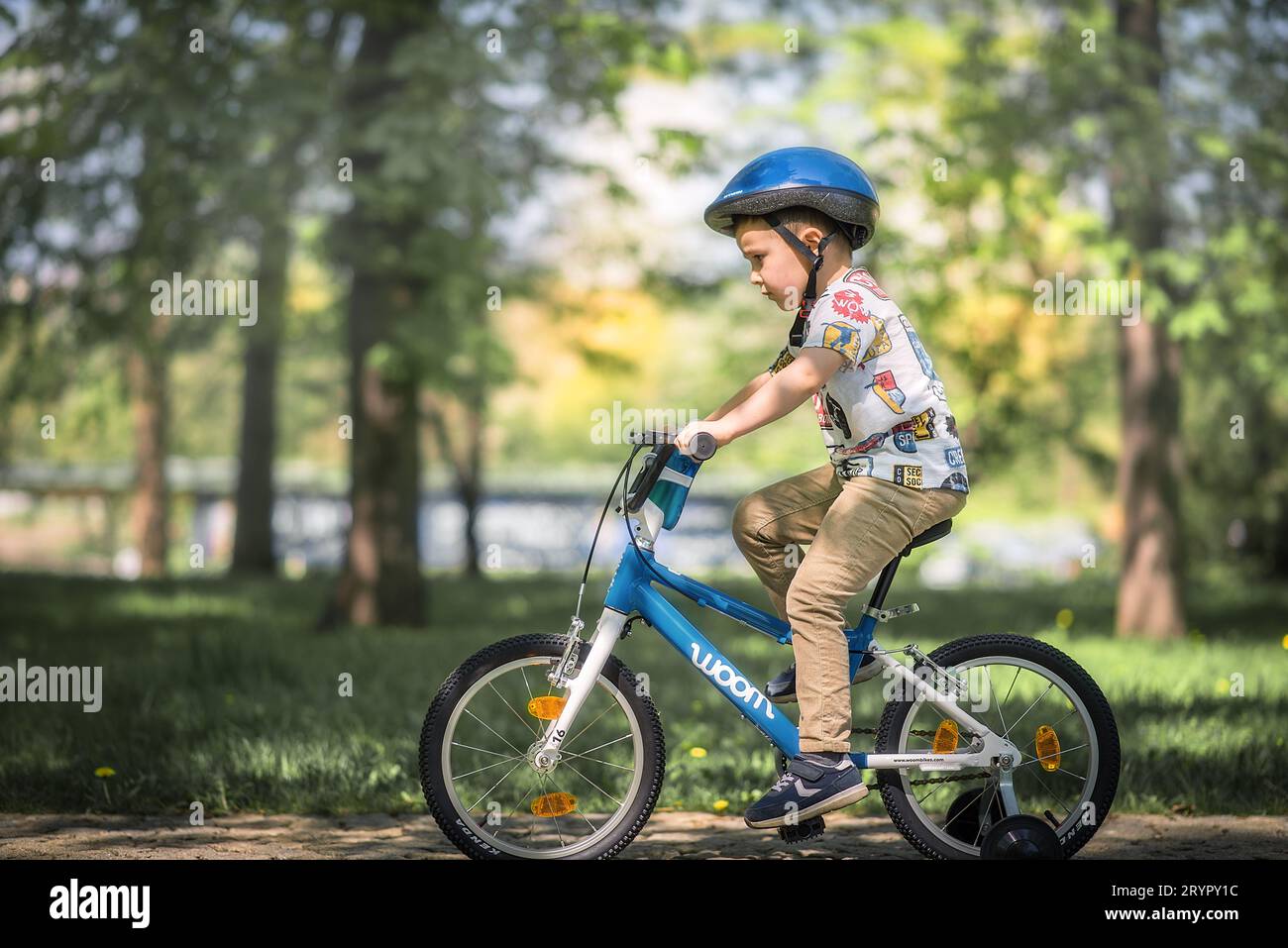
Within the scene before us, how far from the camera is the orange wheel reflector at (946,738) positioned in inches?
164

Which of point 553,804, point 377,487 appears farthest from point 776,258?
point 377,487

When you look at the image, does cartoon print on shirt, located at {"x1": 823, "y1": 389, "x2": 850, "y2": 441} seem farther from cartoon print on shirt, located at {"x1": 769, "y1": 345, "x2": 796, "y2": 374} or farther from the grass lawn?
the grass lawn

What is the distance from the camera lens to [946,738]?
164 inches

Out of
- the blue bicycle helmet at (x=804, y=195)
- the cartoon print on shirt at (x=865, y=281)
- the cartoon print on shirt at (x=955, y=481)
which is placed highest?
the blue bicycle helmet at (x=804, y=195)

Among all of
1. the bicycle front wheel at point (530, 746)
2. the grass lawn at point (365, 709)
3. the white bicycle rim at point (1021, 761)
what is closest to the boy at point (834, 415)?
the white bicycle rim at point (1021, 761)

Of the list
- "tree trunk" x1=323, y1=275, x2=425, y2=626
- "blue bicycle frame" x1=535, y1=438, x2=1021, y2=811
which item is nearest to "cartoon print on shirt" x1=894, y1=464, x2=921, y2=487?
"blue bicycle frame" x1=535, y1=438, x2=1021, y2=811

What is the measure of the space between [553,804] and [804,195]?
1.90 m

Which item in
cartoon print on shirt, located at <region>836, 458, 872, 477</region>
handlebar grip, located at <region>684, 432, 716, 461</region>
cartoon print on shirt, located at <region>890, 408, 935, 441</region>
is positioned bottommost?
cartoon print on shirt, located at <region>836, 458, 872, 477</region>

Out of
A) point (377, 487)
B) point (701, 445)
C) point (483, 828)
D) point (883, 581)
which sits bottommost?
point (483, 828)

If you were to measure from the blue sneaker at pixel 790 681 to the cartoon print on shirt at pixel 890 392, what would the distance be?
2.39 feet

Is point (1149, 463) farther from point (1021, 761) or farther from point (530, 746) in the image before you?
point (530, 746)

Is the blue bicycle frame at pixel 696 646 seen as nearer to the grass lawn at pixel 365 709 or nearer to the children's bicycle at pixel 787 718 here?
the children's bicycle at pixel 787 718

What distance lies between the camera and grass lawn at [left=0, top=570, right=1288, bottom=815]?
17.5 ft
